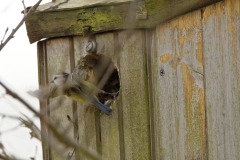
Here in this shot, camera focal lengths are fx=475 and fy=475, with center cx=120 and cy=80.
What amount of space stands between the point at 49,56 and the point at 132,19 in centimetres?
162

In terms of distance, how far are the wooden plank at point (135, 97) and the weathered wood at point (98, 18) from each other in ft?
0.38

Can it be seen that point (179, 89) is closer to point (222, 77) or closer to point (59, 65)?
point (222, 77)

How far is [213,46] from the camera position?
6.30 feet

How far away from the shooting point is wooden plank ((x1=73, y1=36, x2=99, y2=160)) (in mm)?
2482

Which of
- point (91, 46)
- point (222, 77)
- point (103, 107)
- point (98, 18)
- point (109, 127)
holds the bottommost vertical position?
point (109, 127)

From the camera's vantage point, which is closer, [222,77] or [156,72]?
[222,77]

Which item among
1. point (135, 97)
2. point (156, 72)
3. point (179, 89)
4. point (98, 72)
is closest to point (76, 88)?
point (98, 72)

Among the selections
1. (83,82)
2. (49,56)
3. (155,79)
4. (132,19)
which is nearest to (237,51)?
(155,79)

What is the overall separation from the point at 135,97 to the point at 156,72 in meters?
0.17

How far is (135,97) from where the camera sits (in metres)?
2.26

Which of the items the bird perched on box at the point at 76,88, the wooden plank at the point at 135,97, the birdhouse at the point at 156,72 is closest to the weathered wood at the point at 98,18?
the birdhouse at the point at 156,72

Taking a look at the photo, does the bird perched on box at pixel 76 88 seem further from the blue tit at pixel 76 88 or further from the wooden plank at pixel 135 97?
the wooden plank at pixel 135 97

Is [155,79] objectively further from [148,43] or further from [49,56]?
[49,56]

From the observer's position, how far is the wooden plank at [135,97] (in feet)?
7.32
